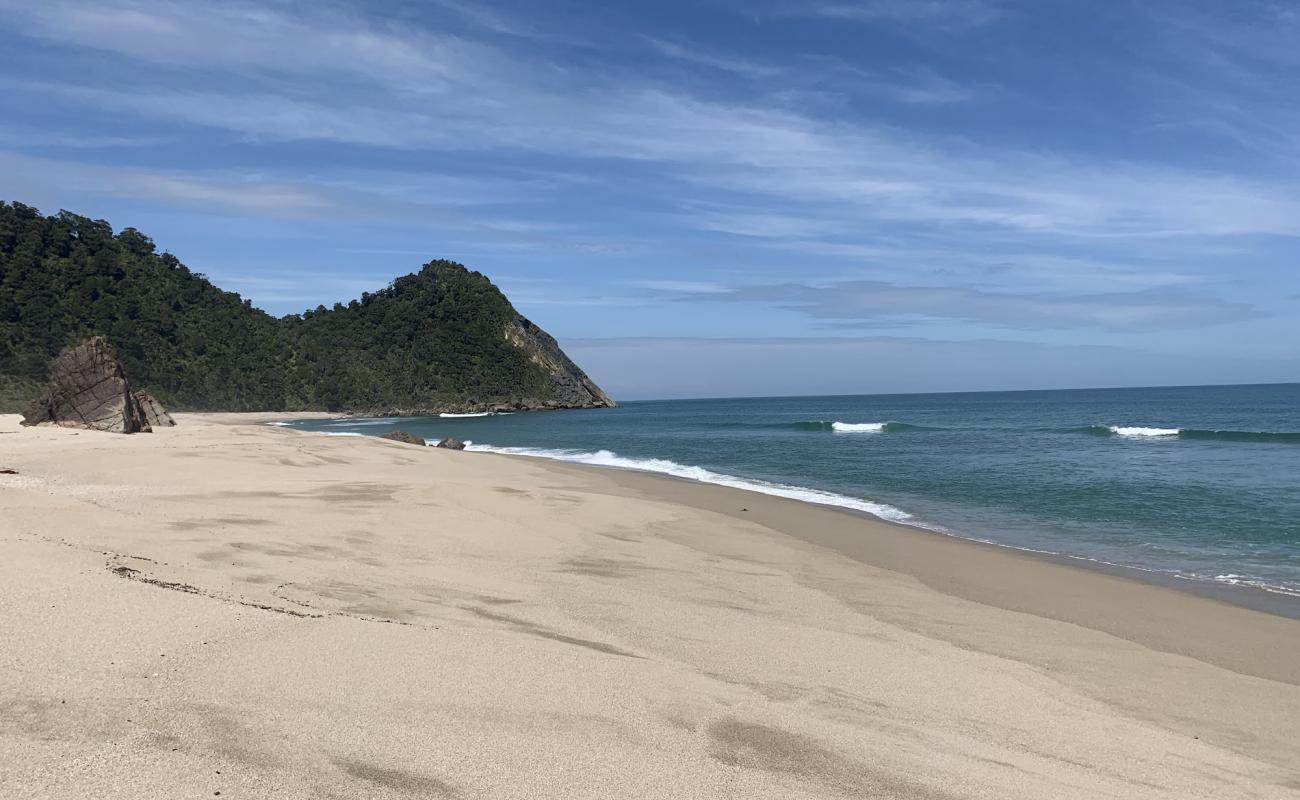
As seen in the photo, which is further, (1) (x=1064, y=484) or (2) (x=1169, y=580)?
(1) (x=1064, y=484)

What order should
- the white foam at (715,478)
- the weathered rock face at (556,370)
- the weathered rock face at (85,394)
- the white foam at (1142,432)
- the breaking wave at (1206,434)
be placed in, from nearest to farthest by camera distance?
1. the white foam at (715,478)
2. the weathered rock face at (85,394)
3. the breaking wave at (1206,434)
4. the white foam at (1142,432)
5. the weathered rock face at (556,370)

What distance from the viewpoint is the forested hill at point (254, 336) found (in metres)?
84.8

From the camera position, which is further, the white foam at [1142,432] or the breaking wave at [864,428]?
the breaking wave at [864,428]

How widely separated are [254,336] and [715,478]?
385 feet

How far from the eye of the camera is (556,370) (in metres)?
154

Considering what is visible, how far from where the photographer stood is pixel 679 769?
382 centimetres

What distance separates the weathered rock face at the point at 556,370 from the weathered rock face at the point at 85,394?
114m

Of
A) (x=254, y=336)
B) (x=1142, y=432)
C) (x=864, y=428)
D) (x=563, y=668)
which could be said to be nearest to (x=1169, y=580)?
(x=563, y=668)

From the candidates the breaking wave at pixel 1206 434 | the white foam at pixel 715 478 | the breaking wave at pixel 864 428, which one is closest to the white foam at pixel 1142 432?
the breaking wave at pixel 1206 434

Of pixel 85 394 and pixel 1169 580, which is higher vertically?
pixel 85 394

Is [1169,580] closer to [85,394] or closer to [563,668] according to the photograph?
[563,668]

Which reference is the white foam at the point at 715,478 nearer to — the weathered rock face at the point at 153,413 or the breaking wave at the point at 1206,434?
the weathered rock face at the point at 153,413

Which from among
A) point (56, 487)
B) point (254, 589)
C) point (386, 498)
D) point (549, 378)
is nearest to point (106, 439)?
point (56, 487)

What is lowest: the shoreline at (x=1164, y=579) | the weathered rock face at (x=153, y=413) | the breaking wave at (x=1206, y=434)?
the shoreline at (x=1164, y=579)
